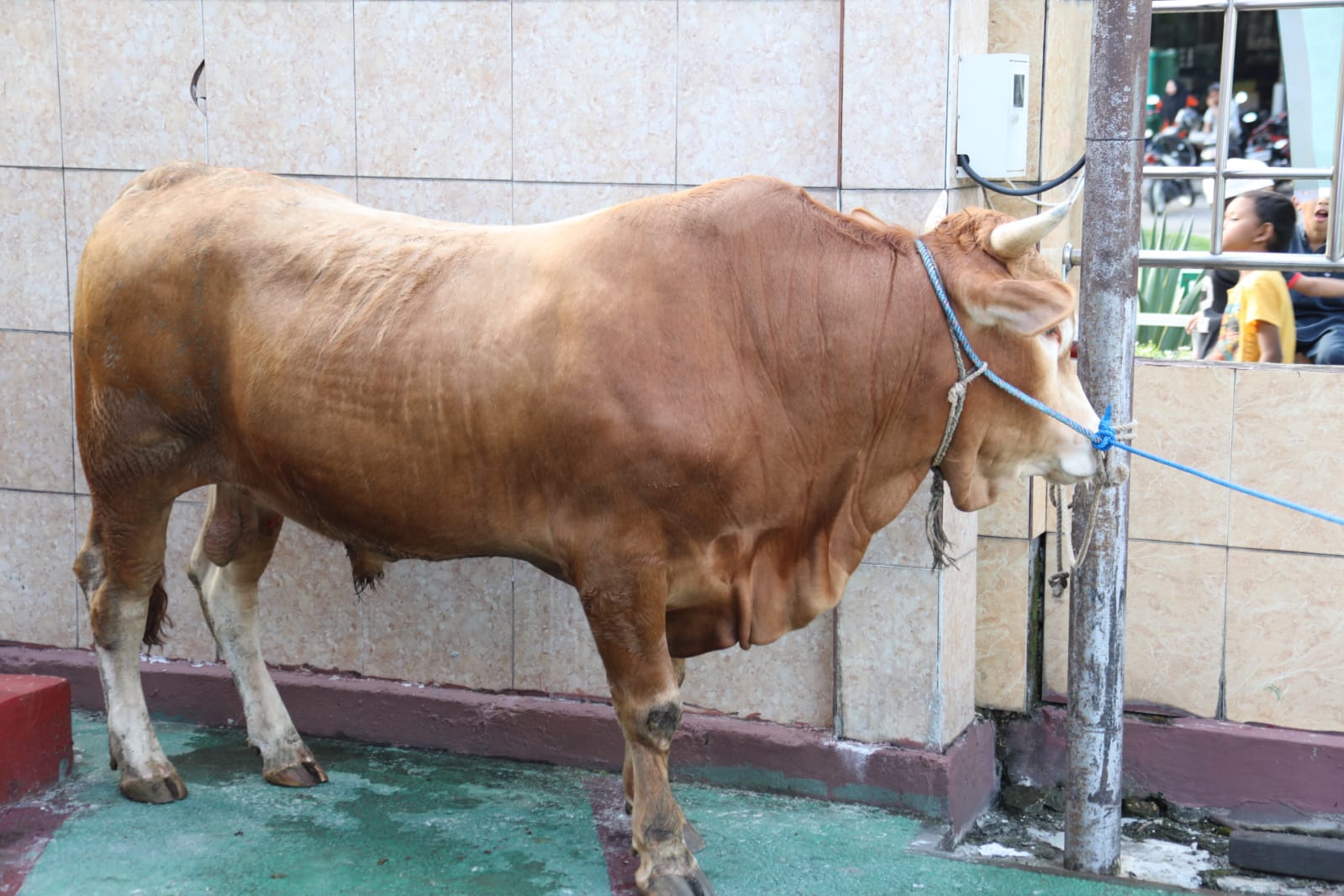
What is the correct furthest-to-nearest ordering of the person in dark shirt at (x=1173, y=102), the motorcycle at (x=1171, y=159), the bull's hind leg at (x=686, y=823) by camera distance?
the person in dark shirt at (x=1173, y=102)
the motorcycle at (x=1171, y=159)
the bull's hind leg at (x=686, y=823)

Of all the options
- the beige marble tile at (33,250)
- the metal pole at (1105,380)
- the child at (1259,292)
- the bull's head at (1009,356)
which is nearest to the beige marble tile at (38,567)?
the beige marble tile at (33,250)

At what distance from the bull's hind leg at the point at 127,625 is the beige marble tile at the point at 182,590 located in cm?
77

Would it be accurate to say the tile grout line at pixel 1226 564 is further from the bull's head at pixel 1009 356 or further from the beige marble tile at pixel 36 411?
the beige marble tile at pixel 36 411

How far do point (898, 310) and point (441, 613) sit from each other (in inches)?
85.1

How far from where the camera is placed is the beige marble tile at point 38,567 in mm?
5488

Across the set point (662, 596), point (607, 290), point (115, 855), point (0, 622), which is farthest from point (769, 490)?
point (0, 622)

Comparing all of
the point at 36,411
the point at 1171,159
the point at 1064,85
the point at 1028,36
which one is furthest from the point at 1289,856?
the point at 1171,159

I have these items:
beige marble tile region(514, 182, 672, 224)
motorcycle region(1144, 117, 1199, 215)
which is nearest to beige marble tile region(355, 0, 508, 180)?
beige marble tile region(514, 182, 672, 224)

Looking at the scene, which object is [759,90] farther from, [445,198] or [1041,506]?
[1041,506]

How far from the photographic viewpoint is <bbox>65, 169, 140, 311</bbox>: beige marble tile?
5.32m

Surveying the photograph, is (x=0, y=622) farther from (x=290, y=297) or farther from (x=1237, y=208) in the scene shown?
(x=1237, y=208)

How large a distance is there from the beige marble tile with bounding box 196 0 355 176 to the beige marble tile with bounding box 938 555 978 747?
8.04 feet

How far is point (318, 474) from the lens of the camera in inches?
159

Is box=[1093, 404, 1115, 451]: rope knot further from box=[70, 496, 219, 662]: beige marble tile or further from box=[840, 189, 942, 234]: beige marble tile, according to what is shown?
box=[70, 496, 219, 662]: beige marble tile
